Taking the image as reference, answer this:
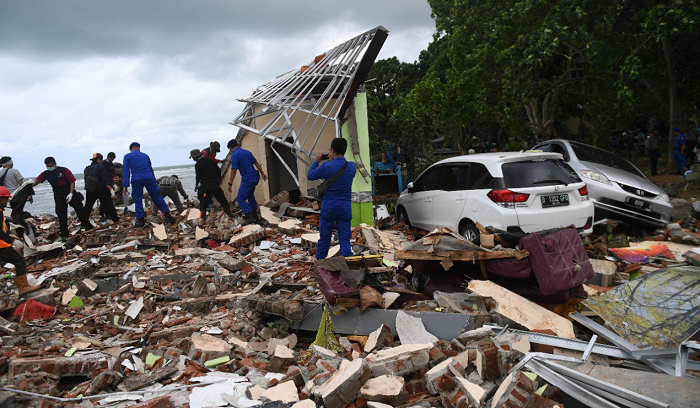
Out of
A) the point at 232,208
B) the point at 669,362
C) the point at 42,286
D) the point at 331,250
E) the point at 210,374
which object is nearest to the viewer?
the point at 669,362

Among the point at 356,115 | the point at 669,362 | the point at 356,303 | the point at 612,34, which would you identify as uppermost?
the point at 612,34

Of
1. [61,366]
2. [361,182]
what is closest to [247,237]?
[361,182]

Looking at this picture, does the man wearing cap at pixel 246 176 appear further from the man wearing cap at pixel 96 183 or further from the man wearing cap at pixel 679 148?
the man wearing cap at pixel 679 148

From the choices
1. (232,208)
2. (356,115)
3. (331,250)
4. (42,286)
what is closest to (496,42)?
(356,115)

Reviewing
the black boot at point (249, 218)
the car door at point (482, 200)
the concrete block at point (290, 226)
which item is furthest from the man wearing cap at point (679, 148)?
the black boot at point (249, 218)

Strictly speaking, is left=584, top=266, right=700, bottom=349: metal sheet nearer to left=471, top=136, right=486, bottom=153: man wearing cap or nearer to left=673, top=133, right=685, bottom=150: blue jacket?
left=673, top=133, right=685, bottom=150: blue jacket

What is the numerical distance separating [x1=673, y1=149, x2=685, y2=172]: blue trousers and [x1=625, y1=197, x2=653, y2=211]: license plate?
6.55 metres

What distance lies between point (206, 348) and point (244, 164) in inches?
221

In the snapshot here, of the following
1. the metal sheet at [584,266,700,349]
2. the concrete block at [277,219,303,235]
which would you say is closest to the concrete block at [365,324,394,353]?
the metal sheet at [584,266,700,349]

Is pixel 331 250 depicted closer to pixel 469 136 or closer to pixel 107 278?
pixel 107 278

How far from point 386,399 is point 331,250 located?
14.0 ft

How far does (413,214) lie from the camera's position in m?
9.48

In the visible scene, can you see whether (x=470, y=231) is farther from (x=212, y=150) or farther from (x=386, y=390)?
(x=212, y=150)

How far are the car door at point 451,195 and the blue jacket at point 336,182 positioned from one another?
7.21 ft
